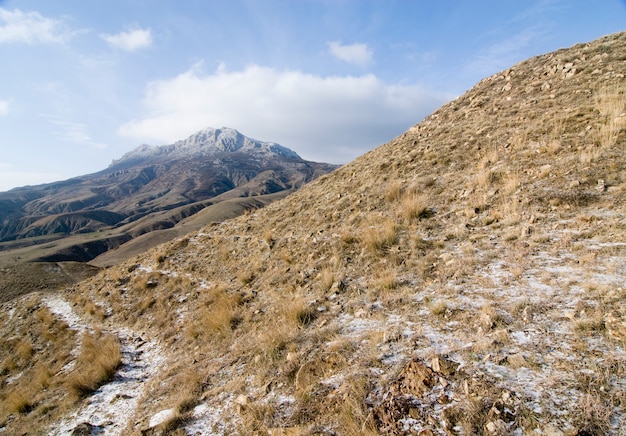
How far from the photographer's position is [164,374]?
20.3ft

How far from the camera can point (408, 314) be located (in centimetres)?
492

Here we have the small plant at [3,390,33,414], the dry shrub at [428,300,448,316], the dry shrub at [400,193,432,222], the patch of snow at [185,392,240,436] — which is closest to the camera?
the patch of snow at [185,392,240,436]

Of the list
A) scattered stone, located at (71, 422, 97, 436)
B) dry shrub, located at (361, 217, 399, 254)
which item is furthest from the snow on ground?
dry shrub, located at (361, 217, 399, 254)

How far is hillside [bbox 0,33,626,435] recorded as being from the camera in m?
3.24

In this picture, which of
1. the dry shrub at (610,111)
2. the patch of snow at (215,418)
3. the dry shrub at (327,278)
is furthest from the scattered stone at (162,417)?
the dry shrub at (610,111)

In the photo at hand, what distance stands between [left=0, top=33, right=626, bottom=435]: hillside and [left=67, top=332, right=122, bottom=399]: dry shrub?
5 cm

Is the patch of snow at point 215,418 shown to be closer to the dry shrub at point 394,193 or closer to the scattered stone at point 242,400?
the scattered stone at point 242,400

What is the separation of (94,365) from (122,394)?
212cm

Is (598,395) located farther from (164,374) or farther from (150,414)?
(164,374)

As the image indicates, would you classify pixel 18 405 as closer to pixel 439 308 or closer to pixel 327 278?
pixel 327 278

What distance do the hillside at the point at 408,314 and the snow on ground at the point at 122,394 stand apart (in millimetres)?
49

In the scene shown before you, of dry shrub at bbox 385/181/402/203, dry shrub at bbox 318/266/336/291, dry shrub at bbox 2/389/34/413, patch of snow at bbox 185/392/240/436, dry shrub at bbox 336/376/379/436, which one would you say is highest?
dry shrub at bbox 385/181/402/203

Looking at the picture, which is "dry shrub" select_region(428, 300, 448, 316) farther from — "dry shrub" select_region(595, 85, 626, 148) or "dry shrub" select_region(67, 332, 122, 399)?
"dry shrub" select_region(67, 332, 122, 399)

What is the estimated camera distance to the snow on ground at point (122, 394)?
5.17 m
